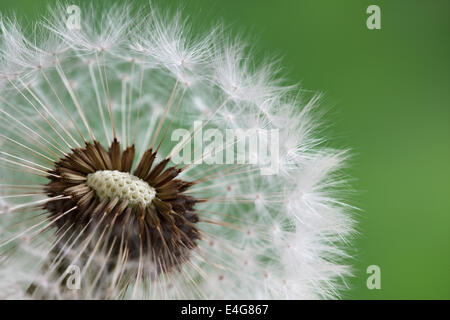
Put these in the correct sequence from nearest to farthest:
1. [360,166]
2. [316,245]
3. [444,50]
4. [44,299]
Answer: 1. [44,299]
2. [316,245]
3. [360,166]
4. [444,50]

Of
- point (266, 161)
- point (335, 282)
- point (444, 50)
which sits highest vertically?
point (444, 50)

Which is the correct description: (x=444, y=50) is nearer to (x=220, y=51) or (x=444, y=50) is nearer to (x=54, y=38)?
(x=220, y=51)

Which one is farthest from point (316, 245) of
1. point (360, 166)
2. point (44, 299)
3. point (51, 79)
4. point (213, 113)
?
point (360, 166)

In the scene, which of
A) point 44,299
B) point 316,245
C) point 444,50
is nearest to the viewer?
point 44,299

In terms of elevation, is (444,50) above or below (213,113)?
above
